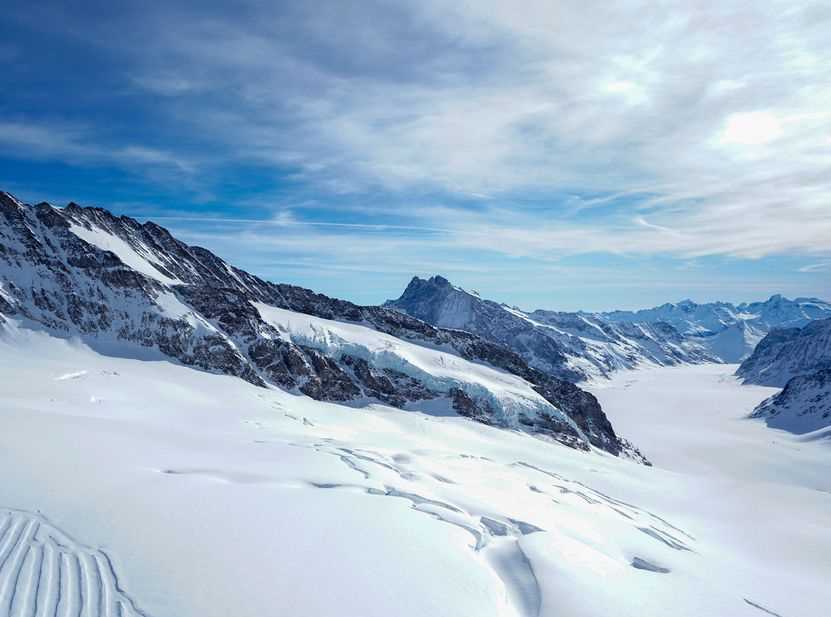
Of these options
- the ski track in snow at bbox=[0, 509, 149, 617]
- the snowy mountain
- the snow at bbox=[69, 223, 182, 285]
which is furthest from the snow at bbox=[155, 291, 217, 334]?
the ski track in snow at bbox=[0, 509, 149, 617]

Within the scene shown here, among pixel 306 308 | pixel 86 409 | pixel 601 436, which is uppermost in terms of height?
pixel 306 308

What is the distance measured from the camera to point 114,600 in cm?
954

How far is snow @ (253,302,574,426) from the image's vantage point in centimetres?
9356

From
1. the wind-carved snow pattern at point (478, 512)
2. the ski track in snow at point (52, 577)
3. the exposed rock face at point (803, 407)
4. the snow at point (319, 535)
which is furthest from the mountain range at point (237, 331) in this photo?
the exposed rock face at point (803, 407)

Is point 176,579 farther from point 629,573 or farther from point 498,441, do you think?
point 498,441

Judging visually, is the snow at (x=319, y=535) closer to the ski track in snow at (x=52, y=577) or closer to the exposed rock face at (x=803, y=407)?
the ski track in snow at (x=52, y=577)

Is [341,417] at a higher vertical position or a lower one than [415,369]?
lower

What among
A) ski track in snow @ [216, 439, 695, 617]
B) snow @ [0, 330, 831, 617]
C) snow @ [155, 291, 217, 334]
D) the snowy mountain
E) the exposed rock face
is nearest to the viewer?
snow @ [0, 330, 831, 617]

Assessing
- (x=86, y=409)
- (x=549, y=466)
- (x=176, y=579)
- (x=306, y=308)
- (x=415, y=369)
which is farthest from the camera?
(x=306, y=308)

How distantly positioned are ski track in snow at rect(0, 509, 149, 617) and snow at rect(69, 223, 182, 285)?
82389 mm

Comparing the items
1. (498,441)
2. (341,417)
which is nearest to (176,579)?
(341,417)

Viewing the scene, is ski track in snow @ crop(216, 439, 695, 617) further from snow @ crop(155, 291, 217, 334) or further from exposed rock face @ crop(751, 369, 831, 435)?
exposed rock face @ crop(751, 369, 831, 435)

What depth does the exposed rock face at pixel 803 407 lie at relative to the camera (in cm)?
17112

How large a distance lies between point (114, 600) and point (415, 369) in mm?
86342
